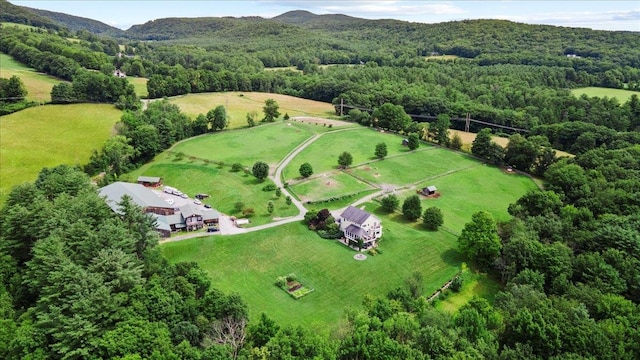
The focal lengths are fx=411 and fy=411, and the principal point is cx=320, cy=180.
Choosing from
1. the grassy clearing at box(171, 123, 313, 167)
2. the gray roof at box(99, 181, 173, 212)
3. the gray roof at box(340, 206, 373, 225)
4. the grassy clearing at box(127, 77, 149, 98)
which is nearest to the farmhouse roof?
the gray roof at box(99, 181, 173, 212)

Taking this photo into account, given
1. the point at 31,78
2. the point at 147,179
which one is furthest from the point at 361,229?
the point at 31,78

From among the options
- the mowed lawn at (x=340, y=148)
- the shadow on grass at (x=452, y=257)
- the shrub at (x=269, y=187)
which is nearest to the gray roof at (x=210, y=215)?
the shrub at (x=269, y=187)

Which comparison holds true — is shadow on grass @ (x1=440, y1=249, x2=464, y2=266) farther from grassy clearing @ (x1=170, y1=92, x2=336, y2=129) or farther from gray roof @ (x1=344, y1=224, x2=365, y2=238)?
grassy clearing @ (x1=170, y1=92, x2=336, y2=129)

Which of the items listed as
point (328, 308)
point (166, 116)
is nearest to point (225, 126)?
point (166, 116)

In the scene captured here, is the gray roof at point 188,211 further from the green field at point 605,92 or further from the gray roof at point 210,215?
the green field at point 605,92

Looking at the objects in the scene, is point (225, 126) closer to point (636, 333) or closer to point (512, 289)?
point (512, 289)
